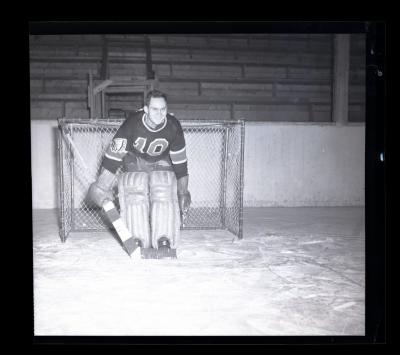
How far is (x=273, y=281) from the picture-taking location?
3.60 m

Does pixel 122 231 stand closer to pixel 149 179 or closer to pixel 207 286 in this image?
pixel 149 179

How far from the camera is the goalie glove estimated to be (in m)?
4.63

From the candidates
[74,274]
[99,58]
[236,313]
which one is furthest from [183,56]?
[236,313]

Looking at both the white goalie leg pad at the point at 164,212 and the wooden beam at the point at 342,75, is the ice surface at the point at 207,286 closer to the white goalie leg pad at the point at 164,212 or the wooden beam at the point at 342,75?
the white goalie leg pad at the point at 164,212

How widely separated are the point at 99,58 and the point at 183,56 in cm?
223

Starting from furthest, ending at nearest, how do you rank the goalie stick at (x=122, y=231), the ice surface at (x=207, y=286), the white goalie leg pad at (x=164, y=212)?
the white goalie leg pad at (x=164, y=212) → the goalie stick at (x=122, y=231) → the ice surface at (x=207, y=286)

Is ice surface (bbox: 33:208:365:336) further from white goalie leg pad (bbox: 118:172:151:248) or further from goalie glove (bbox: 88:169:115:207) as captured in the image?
goalie glove (bbox: 88:169:115:207)

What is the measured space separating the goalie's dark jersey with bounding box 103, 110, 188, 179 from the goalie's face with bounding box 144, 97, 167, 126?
10 cm

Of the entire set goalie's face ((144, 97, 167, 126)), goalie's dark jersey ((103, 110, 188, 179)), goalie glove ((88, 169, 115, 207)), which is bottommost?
goalie glove ((88, 169, 115, 207))

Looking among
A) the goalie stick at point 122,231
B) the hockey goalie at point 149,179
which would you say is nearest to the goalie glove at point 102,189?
the hockey goalie at point 149,179

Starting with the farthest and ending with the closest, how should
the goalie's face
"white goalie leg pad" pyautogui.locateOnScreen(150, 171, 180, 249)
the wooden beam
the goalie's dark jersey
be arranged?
the wooden beam
the goalie's dark jersey
the goalie's face
"white goalie leg pad" pyautogui.locateOnScreen(150, 171, 180, 249)

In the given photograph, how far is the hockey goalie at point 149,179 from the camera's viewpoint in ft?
14.6

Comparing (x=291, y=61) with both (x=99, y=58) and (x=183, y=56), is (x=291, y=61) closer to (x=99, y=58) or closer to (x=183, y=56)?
(x=183, y=56)

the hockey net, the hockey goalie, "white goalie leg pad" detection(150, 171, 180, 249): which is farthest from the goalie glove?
the hockey net
